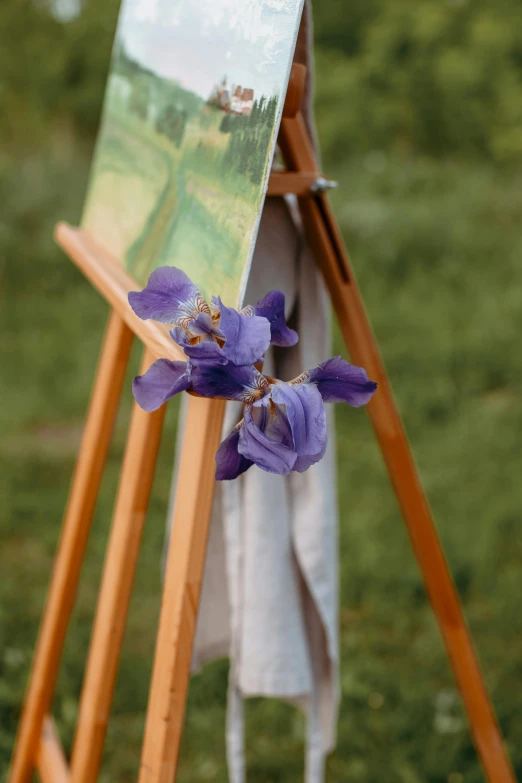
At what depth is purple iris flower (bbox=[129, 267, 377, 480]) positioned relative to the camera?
779mm

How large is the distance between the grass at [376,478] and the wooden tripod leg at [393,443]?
52cm

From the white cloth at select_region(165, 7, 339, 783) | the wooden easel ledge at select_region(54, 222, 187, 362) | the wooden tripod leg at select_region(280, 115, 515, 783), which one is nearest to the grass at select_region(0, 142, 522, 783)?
the wooden tripod leg at select_region(280, 115, 515, 783)

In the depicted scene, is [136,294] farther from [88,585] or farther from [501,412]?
[501,412]

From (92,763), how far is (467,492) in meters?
1.92

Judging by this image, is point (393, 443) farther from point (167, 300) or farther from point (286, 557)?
point (167, 300)

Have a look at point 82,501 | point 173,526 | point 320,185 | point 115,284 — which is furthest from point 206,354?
point 82,501

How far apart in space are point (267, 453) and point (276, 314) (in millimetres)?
180

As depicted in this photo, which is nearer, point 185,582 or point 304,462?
point 304,462

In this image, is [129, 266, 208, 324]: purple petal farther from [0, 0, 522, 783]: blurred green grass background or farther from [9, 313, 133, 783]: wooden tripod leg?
[0, 0, 522, 783]: blurred green grass background

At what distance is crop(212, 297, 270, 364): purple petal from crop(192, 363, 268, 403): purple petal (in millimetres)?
12

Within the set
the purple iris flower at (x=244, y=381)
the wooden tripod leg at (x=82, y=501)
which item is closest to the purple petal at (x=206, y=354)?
the purple iris flower at (x=244, y=381)

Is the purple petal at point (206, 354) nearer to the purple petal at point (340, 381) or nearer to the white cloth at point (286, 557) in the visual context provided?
the purple petal at point (340, 381)

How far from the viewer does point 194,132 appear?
111cm

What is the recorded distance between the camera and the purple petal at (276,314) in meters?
0.88
